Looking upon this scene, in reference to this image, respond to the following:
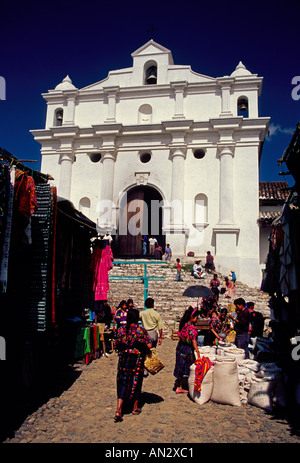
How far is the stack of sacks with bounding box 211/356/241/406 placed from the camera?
5.18m

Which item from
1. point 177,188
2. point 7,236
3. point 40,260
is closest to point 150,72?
point 177,188

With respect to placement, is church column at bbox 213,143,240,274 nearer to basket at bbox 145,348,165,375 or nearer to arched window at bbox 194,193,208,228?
arched window at bbox 194,193,208,228

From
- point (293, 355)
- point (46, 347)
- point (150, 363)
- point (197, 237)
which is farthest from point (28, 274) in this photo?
point (197, 237)

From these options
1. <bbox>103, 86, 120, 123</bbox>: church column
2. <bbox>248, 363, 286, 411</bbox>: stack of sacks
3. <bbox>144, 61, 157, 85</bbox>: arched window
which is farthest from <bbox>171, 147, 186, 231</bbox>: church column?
<bbox>248, 363, 286, 411</bbox>: stack of sacks

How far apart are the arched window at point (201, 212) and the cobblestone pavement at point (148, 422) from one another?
12757 mm

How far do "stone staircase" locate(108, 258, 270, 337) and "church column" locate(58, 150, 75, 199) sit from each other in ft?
20.5

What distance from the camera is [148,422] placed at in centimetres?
447

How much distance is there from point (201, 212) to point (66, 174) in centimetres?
799

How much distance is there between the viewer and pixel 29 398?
16.9 ft

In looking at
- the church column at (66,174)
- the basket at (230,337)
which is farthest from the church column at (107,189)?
the basket at (230,337)

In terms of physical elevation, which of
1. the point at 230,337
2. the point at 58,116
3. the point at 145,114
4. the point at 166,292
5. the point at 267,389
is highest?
the point at 58,116

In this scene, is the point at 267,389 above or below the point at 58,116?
below

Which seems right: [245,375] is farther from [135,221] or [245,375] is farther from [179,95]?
[179,95]

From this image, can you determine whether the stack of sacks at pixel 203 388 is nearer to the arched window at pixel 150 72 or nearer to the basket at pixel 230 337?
the basket at pixel 230 337
